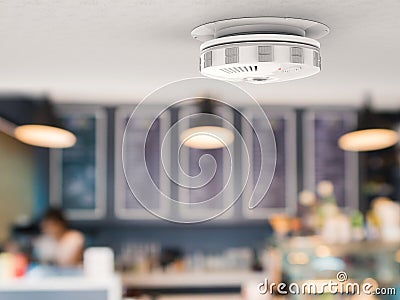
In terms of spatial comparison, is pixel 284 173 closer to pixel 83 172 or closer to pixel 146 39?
pixel 83 172

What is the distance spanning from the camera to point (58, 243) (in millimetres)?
4379

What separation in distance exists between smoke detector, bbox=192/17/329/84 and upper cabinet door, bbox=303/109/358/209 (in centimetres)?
415

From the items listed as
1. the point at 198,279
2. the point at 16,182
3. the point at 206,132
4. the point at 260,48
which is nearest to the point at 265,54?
the point at 260,48

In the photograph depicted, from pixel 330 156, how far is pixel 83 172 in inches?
71.8

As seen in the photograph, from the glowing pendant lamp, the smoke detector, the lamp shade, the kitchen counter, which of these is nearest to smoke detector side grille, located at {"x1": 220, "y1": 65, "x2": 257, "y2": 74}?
the smoke detector

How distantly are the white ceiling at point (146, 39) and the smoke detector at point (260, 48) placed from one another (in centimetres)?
2

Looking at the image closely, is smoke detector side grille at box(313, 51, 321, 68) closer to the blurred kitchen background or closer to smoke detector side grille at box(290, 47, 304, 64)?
smoke detector side grille at box(290, 47, 304, 64)

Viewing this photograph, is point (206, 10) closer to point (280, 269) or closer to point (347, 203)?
point (280, 269)

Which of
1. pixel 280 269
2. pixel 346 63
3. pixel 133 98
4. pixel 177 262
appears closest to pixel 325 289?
pixel 280 269

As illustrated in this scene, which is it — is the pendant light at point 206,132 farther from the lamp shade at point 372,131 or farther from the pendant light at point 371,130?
the lamp shade at point 372,131

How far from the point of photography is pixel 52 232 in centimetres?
441

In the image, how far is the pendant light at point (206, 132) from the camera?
98 cm

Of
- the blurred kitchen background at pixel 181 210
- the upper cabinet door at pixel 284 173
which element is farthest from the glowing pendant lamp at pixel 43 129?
the upper cabinet door at pixel 284 173

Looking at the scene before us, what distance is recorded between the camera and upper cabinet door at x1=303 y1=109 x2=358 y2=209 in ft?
16.0
